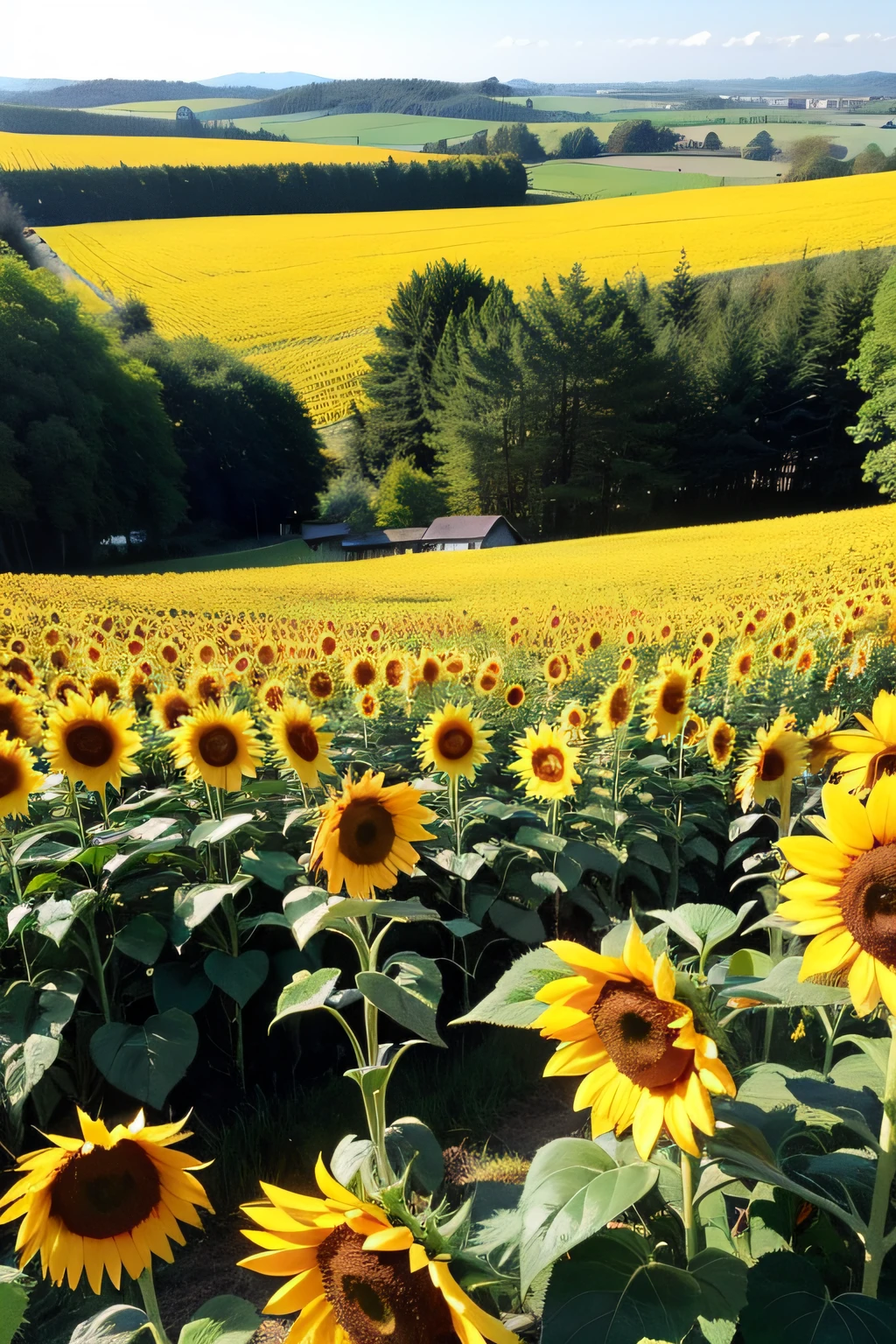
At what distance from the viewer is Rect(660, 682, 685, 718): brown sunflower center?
3.18m

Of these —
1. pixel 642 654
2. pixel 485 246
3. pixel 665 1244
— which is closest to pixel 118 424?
pixel 485 246

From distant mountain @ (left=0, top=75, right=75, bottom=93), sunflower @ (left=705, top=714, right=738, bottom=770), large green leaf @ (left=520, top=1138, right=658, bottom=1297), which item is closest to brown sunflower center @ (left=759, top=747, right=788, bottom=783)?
sunflower @ (left=705, top=714, right=738, bottom=770)

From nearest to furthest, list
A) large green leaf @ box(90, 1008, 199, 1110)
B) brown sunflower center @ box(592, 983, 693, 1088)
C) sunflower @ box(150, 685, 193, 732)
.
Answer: brown sunflower center @ box(592, 983, 693, 1088) → large green leaf @ box(90, 1008, 199, 1110) → sunflower @ box(150, 685, 193, 732)

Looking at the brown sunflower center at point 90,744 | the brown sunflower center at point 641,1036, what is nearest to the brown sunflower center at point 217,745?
the brown sunflower center at point 90,744

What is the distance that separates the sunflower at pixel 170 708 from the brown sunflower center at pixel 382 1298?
2.20m

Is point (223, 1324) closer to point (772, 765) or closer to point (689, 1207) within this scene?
point (689, 1207)

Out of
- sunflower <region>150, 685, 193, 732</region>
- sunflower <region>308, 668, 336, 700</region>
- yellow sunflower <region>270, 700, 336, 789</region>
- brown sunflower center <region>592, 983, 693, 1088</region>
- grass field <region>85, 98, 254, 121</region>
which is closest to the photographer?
brown sunflower center <region>592, 983, 693, 1088</region>

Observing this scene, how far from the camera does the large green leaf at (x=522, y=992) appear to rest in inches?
41.2

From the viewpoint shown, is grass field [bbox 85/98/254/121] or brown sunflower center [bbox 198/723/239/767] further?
grass field [bbox 85/98/254/121]

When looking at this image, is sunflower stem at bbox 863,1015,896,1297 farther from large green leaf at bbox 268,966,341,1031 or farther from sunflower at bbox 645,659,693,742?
sunflower at bbox 645,659,693,742

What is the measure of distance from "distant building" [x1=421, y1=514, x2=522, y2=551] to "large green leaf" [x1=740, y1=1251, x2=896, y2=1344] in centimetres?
314

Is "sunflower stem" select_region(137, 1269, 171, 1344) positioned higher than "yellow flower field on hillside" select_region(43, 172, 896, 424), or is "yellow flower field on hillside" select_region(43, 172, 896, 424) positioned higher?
"yellow flower field on hillside" select_region(43, 172, 896, 424)

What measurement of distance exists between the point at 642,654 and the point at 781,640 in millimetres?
549

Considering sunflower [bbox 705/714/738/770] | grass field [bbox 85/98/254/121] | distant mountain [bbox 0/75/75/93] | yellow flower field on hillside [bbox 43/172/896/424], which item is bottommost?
sunflower [bbox 705/714/738/770]
